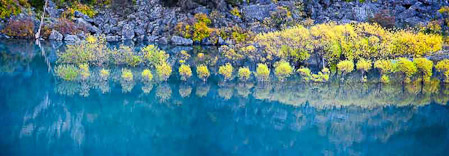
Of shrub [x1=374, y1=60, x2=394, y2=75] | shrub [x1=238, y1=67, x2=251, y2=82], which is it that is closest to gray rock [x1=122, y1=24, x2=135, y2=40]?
shrub [x1=238, y1=67, x2=251, y2=82]

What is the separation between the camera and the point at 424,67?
47.5 metres

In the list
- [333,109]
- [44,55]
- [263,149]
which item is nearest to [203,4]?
[44,55]

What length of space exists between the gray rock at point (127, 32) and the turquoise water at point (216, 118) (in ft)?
154

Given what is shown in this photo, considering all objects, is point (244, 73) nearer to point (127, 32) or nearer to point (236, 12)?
point (236, 12)

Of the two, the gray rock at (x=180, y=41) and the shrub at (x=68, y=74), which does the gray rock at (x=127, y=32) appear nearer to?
the gray rock at (x=180, y=41)

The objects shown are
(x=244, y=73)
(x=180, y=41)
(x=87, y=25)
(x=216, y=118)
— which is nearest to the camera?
(x=216, y=118)

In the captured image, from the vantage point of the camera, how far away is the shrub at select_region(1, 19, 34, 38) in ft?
259

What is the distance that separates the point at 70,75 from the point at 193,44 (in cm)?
5048

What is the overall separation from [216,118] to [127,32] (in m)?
67.0

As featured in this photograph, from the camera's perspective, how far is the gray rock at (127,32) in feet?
308

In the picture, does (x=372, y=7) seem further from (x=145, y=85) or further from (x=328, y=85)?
(x=145, y=85)

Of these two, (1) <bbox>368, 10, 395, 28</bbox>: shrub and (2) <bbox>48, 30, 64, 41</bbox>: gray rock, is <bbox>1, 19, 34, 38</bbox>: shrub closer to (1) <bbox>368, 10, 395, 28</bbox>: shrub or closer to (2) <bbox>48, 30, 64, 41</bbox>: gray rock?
(2) <bbox>48, 30, 64, 41</bbox>: gray rock

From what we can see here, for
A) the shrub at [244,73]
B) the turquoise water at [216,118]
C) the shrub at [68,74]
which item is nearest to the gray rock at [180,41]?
the turquoise water at [216,118]

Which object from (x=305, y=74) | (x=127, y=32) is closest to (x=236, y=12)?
(x=127, y=32)
